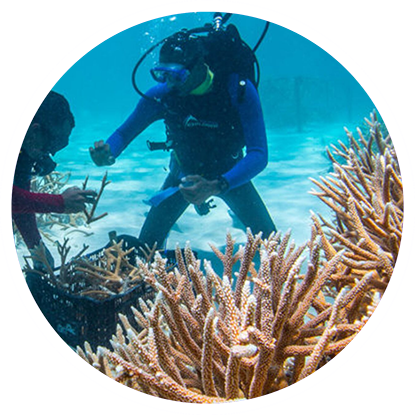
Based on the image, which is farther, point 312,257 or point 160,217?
point 160,217

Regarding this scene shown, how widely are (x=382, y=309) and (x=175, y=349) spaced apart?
3.33 feet

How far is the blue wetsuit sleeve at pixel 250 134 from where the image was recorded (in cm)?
347

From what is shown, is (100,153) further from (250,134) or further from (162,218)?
(250,134)

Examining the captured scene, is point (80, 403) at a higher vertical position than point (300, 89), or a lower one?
higher

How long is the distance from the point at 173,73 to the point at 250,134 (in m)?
0.96

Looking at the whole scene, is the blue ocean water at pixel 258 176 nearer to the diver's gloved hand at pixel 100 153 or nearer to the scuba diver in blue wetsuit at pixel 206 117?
the scuba diver in blue wetsuit at pixel 206 117

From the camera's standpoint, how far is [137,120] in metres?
3.95

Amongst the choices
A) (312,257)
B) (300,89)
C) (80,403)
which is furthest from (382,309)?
(300,89)

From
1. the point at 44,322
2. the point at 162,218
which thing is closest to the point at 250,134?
the point at 162,218

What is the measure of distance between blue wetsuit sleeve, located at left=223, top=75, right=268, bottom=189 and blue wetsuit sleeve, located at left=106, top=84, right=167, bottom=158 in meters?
0.87

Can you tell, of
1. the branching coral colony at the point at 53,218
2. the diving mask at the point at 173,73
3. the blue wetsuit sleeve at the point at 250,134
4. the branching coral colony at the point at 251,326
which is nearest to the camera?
the branching coral colony at the point at 251,326

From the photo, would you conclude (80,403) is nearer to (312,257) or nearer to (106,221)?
(312,257)

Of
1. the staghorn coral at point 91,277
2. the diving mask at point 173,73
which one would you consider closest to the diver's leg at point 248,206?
the diving mask at point 173,73

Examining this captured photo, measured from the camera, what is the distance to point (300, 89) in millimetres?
17047
